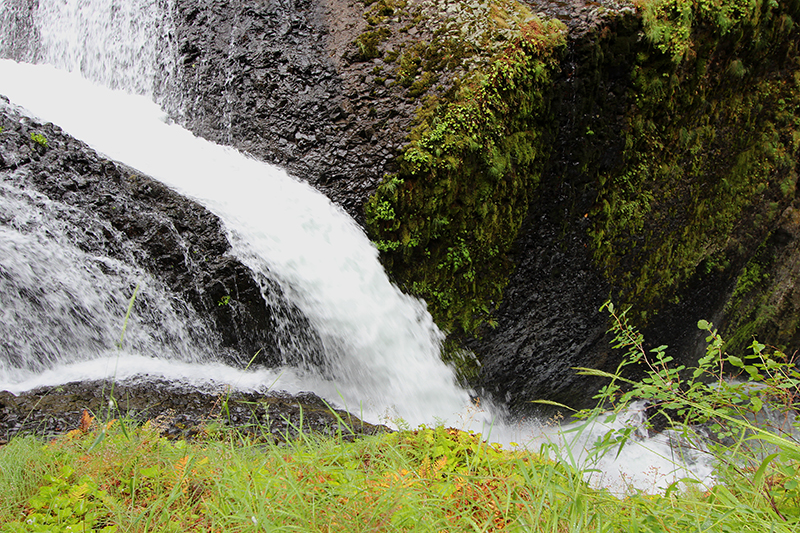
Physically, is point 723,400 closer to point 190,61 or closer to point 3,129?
point 3,129

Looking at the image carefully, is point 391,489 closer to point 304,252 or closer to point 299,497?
point 299,497

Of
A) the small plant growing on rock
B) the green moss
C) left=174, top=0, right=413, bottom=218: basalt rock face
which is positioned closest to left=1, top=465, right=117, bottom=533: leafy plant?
the small plant growing on rock

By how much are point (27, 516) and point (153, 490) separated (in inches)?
15.6

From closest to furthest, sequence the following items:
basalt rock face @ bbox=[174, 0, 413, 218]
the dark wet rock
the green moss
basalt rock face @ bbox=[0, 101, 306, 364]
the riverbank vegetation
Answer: the riverbank vegetation
the dark wet rock
basalt rock face @ bbox=[0, 101, 306, 364]
basalt rock face @ bbox=[174, 0, 413, 218]
the green moss

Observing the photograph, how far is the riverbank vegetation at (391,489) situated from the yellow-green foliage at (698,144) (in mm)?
3894

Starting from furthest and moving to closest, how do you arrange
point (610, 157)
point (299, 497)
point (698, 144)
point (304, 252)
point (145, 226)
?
point (698, 144), point (610, 157), point (304, 252), point (145, 226), point (299, 497)

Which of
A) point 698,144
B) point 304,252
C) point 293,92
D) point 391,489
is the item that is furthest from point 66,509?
point 698,144

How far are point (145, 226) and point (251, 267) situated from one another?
89cm

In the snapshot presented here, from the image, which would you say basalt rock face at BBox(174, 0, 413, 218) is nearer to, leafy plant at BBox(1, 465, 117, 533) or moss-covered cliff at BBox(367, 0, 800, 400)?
moss-covered cliff at BBox(367, 0, 800, 400)

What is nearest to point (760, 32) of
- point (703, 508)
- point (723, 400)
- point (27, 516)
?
point (723, 400)

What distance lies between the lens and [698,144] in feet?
18.3

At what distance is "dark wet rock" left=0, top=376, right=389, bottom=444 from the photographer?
2654mm

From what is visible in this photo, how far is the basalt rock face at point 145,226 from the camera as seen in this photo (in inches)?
135

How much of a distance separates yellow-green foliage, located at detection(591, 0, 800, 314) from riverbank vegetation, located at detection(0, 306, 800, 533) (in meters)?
3.89
